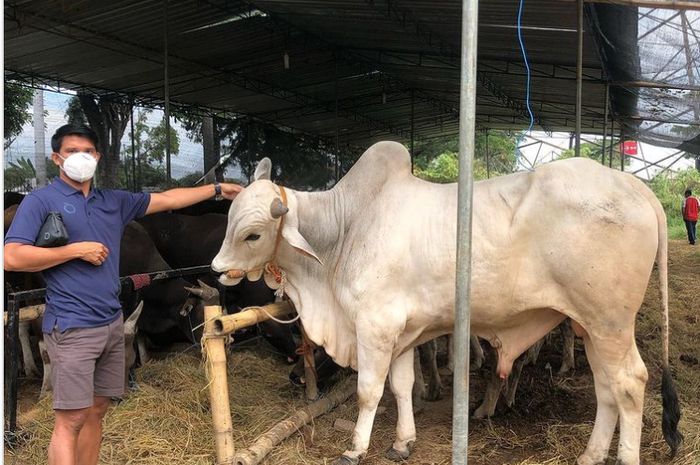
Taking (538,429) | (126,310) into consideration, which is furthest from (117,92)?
(538,429)

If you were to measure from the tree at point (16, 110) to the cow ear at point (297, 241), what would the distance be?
43.0 ft

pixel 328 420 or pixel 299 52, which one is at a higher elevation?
pixel 299 52

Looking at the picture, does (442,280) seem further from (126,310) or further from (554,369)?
(126,310)

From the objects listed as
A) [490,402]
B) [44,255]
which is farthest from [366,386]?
[44,255]

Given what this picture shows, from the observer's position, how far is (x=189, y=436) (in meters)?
3.85

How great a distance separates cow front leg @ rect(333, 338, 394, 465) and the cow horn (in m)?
0.88

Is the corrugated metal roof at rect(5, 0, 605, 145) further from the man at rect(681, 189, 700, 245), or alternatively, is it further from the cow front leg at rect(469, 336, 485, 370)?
the cow front leg at rect(469, 336, 485, 370)

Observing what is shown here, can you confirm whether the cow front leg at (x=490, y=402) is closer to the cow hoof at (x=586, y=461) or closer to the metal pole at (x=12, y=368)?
the cow hoof at (x=586, y=461)

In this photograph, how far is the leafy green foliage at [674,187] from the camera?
2322 centimetres

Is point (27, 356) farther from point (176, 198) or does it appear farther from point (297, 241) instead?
point (297, 241)

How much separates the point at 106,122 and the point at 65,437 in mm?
14549

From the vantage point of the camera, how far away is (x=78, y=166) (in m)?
2.73

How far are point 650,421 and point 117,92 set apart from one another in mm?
14581

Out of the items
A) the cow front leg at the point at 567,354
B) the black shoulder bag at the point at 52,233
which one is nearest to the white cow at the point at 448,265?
the black shoulder bag at the point at 52,233
